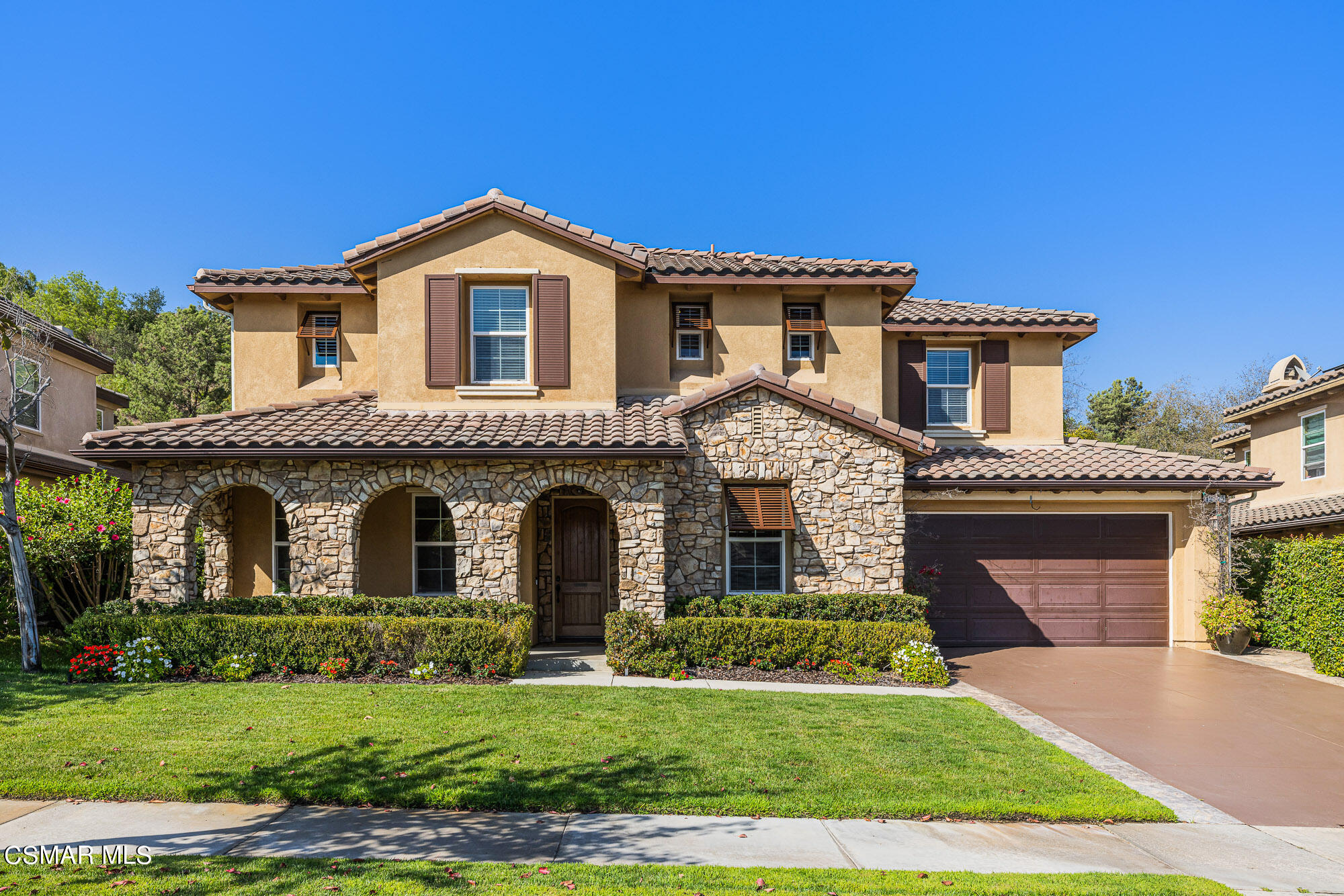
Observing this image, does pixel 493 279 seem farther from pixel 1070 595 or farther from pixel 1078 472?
pixel 1070 595

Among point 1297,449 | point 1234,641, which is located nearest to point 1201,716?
point 1234,641

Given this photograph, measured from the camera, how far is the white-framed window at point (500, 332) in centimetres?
1427

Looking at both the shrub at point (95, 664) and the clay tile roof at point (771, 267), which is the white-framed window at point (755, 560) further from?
the shrub at point (95, 664)

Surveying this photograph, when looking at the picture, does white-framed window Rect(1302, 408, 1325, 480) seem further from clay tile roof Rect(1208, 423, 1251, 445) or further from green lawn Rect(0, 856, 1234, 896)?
green lawn Rect(0, 856, 1234, 896)

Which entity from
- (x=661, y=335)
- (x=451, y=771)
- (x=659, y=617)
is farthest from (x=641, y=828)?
(x=661, y=335)

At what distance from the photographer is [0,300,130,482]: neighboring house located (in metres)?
18.0

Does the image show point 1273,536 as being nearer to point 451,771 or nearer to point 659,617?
point 659,617

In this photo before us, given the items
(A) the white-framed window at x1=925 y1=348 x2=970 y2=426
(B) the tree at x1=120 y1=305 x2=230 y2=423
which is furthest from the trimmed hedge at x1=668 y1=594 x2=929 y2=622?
(B) the tree at x1=120 y1=305 x2=230 y2=423

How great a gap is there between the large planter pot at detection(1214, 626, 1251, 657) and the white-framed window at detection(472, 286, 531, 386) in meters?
14.6

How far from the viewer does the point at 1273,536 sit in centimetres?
2031

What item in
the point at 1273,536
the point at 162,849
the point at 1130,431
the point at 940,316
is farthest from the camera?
the point at 1130,431

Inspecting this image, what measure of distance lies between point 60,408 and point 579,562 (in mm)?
15716

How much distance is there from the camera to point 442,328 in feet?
45.8

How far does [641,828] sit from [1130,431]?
46.3 m
